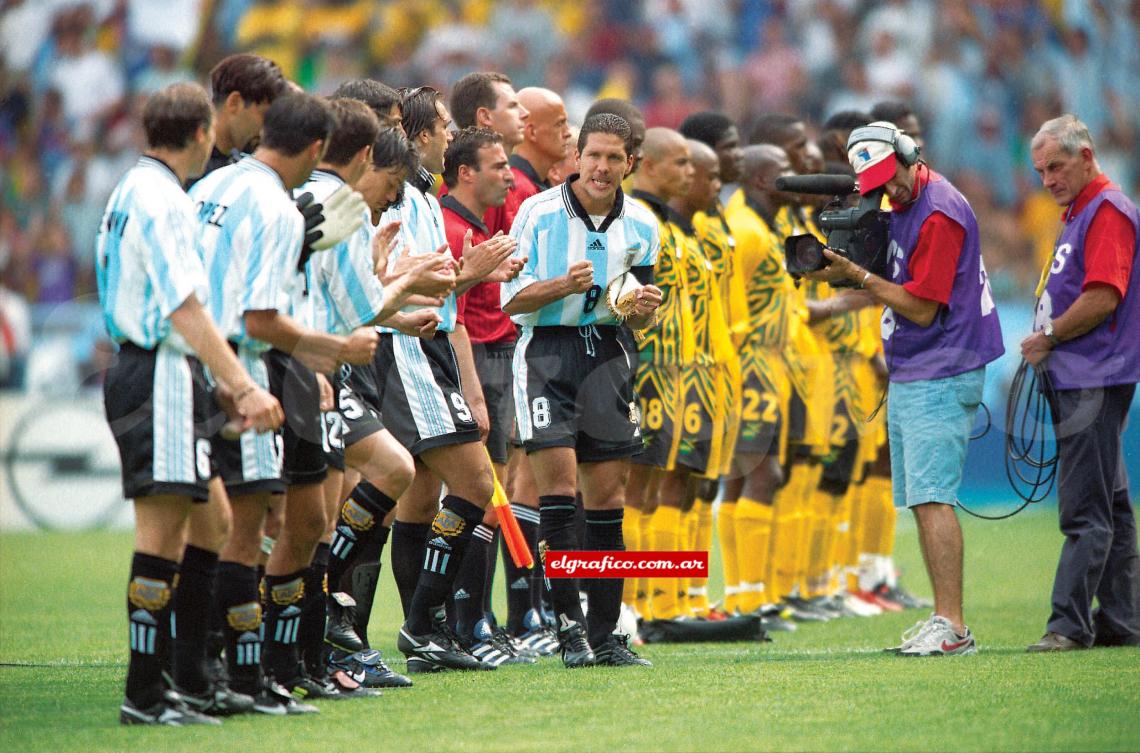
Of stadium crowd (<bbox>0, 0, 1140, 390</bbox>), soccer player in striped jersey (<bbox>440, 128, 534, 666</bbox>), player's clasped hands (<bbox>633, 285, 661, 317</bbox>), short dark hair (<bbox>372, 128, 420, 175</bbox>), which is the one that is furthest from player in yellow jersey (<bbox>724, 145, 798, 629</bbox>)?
stadium crowd (<bbox>0, 0, 1140, 390</bbox>)

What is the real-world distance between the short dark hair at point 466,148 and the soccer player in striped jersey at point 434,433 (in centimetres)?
29

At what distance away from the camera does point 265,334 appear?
542cm

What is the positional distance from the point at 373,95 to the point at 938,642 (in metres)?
3.59

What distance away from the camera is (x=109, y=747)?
5031mm

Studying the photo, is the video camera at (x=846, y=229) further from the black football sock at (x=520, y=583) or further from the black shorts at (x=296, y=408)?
the black shorts at (x=296, y=408)

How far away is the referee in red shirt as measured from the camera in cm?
764

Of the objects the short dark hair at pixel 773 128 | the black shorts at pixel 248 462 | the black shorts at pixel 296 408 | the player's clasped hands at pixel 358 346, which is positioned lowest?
the black shorts at pixel 248 462

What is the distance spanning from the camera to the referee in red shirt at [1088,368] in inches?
301

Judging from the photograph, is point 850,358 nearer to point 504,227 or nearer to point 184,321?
point 504,227

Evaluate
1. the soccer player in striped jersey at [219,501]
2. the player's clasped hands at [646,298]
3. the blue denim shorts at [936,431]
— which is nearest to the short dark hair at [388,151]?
the soccer player in striped jersey at [219,501]

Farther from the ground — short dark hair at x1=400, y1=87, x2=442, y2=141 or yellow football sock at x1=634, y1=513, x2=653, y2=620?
short dark hair at x1=400, y1=87, x2=442, y2=141

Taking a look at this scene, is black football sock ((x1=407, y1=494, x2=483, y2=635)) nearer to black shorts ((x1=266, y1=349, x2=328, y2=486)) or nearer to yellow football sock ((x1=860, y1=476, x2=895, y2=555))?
black shorts ((x1=266, y1=349, x2=328, y2=486))

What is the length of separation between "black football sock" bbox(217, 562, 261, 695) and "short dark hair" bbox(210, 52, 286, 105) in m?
1.79

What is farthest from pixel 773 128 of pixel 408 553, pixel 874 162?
pixel 408 553
